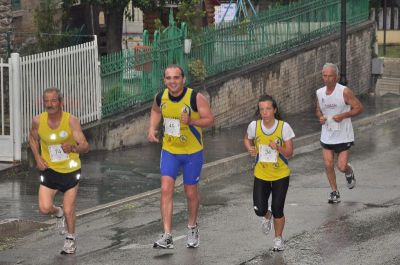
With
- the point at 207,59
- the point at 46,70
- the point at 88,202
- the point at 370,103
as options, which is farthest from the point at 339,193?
the point at 370,103

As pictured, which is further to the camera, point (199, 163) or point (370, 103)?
point (370, 103)

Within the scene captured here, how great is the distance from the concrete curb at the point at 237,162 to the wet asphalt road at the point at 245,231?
0.55 ft

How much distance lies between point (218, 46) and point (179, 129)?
36.6ft

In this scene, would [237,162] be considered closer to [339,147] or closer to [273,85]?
[339,147]

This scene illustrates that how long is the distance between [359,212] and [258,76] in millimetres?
10193

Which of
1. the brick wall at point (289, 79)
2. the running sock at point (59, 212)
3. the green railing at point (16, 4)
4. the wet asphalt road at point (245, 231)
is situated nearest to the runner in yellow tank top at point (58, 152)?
the running sock at point (59, 212)

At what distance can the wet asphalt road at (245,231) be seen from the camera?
385 inches

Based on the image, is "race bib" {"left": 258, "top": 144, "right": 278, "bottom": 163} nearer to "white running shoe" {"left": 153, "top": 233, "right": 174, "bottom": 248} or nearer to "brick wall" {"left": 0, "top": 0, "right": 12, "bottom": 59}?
"white running shoe" {"left": 153, "top": 233, "right": 174, "bottom": 248}

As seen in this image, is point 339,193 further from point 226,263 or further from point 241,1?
Result: point 241,1

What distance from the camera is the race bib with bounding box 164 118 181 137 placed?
9995mm

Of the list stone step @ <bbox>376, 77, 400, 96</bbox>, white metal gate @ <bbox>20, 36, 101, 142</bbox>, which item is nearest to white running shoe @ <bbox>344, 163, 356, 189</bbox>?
white metal gate @ <bbox>20, 36, 101, 142</bbox>

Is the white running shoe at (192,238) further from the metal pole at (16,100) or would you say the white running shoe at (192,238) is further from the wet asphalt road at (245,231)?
the metal pole at (16,100)

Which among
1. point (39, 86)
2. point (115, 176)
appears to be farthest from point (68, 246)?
point (39, 86)

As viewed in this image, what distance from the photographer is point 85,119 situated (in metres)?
17.5
